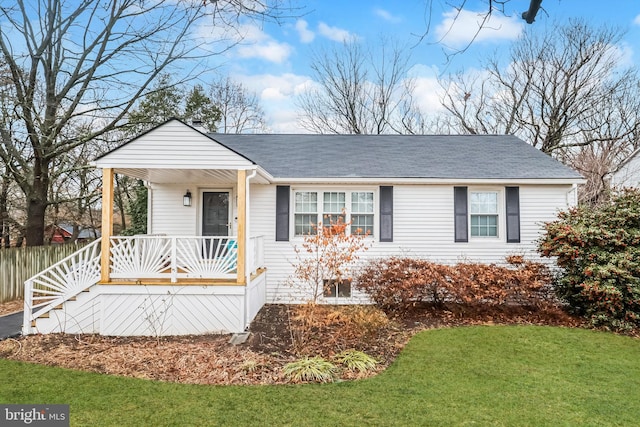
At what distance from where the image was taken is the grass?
3600mm

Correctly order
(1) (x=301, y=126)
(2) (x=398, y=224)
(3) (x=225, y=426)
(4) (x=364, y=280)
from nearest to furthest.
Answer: (3) (x=225, y=426)
(4) (x=364, y=280)
(2) (x=398, y=224)
(1) (x=301, y=126)

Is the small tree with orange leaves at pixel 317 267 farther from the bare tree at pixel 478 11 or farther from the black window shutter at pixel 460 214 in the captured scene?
the bare tree at pixel 478 11

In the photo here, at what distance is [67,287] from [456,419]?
6.81 meters

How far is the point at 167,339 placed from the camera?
633 centimetres

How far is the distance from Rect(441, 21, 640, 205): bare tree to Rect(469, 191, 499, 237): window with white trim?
12.9 metres

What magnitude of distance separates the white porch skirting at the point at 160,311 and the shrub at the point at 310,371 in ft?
6.86

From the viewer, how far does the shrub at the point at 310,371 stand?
4527 mm

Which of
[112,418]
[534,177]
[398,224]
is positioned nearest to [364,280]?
[398,224]

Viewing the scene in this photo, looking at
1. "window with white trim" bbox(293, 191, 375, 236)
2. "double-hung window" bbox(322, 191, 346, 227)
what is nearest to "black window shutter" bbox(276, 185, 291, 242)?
"window with white trim" bbox(293, 191, 375, 236)

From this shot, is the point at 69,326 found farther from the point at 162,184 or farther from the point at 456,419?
the point at 456,419

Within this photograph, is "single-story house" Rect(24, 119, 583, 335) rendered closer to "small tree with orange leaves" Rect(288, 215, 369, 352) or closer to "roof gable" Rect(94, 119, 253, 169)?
"small tree with orange leaves" Rect(288, 215, 369, 352)

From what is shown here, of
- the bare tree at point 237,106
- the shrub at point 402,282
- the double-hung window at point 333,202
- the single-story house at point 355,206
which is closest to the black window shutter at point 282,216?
the single-story house at point 355,206

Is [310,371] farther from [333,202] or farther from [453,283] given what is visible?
[333,202]

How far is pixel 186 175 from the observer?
8.02 metres
